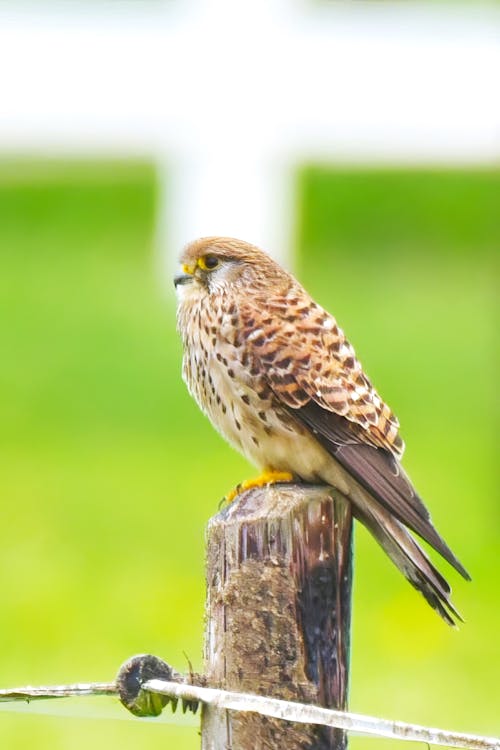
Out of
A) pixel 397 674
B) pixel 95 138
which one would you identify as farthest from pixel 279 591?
pixel 95 138

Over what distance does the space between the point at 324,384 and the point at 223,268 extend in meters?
0.55

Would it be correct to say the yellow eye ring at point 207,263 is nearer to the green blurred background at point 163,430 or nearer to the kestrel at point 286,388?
the kestrel at point 286,388

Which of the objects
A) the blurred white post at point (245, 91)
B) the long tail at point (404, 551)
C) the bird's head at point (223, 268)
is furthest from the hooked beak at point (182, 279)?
the blurred white post at point (245, 91)

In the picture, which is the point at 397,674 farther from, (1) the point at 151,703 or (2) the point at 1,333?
(2) the point at 1,333

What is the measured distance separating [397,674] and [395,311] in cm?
821

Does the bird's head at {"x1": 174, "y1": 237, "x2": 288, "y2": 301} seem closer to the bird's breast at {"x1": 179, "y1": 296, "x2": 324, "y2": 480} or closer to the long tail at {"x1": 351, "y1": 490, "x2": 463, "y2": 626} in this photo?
the bird's breast at {"x1": 179, "y1": 296, "x2": 324, "y2": 480}

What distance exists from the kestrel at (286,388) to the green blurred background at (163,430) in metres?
0.90

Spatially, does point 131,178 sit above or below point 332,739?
above

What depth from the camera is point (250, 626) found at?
3.38m

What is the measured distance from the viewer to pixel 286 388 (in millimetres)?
4391

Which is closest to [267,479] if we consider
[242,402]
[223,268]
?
[242,402]

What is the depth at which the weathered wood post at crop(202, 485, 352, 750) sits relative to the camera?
3357 mm

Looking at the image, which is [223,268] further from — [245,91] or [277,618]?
[245,91]

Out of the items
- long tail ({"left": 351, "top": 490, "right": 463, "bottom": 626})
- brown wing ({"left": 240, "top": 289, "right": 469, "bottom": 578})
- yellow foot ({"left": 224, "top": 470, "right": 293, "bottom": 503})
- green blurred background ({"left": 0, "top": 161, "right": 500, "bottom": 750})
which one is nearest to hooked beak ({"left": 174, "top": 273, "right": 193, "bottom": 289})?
brown wing ({"left": 240, "top": 289, "right": 469, "bottom": 578})
